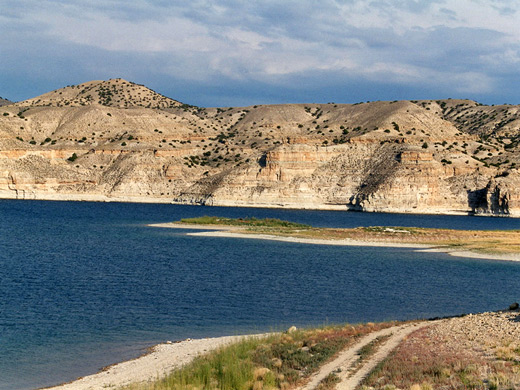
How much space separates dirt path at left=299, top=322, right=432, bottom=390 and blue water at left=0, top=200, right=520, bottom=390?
5.38 meters

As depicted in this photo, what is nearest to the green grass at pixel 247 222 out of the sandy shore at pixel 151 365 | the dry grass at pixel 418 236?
the dry grass at pixel 418 236

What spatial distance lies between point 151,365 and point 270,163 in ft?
371

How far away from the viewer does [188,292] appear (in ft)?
105

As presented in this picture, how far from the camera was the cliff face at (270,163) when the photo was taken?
12156cm

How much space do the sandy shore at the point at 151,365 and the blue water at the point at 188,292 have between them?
0.86 m

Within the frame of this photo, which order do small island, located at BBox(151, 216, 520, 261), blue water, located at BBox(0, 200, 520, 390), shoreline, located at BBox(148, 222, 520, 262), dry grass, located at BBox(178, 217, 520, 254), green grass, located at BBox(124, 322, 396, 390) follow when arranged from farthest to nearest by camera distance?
dry grass, located at BBox(178, 217, 520, 254)
small island, located at BBox(151, 216, 520, 261)
shoreline, located at BBox(148, 222, 520, 262)
blue water, located at BBox(0, 200, 520, 390)
green grass, located at BBox(124, 322, 396, 390)

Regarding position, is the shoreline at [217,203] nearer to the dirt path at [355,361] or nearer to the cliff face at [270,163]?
the cliff face at [270,163]

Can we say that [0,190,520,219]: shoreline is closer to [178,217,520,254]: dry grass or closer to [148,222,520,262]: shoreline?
[178,217,520,254]: dry grass

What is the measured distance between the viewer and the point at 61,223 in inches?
3059

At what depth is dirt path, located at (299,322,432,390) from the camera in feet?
49.4

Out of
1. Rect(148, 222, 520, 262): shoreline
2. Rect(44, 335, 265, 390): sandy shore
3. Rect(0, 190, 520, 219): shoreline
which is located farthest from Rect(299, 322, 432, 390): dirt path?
Rect(0, 190, 520, 219): shoreline

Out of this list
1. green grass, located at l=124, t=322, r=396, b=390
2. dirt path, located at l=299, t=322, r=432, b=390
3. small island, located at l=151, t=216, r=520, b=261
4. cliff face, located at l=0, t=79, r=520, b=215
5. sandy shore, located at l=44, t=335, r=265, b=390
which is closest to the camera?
dirt path, located at l=299, t=322, r=432, b=390

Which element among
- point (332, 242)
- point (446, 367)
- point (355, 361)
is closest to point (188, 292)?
point (355, 361)

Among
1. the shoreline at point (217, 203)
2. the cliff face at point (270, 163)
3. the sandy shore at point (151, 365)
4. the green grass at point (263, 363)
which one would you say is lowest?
the sandy shore at point (151, 365)
